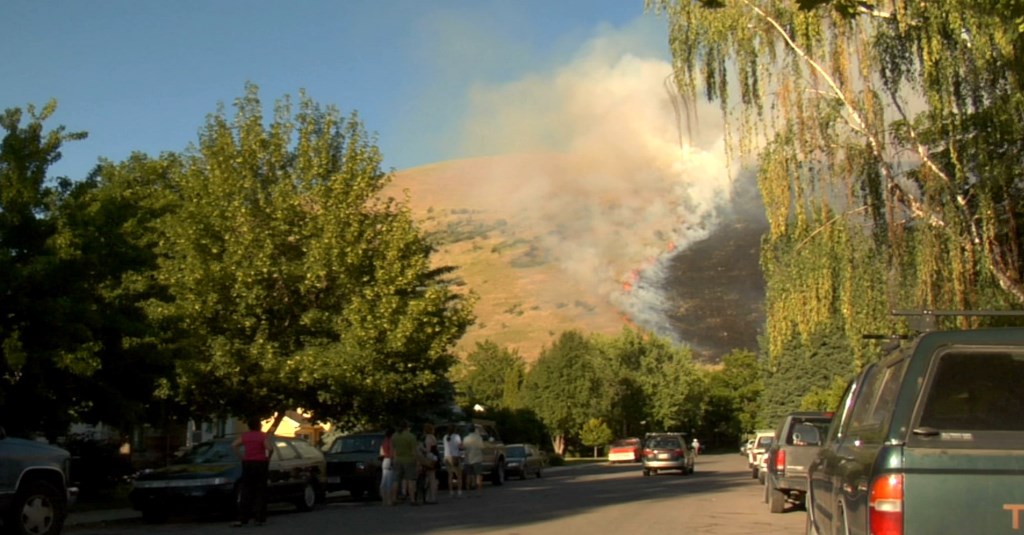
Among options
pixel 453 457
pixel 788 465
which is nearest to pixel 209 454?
pixel 453 457

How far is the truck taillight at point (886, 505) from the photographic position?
17.5ft

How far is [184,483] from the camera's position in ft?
62.6

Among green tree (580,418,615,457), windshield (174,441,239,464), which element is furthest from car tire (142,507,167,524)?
green tree (580,418,615,457)

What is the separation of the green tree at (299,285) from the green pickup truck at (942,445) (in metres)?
25.1

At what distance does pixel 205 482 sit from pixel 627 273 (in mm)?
154638

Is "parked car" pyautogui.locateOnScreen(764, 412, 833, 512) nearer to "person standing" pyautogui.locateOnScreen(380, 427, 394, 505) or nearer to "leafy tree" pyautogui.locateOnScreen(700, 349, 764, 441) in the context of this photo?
"person standing" pyautogui.locateOnScreen(380, 427, 394, 505)

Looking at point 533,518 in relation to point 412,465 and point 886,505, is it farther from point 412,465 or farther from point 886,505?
point 886,505

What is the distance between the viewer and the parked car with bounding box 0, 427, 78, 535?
13.2 metres

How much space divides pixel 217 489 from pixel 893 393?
1501 centimetres

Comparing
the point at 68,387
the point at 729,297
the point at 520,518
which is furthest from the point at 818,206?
the point at 729,297

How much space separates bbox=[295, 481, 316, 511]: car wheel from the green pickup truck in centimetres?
1600

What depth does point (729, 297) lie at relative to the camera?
155125 mm

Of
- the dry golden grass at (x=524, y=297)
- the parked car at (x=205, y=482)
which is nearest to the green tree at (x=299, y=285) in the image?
the parked car at (x=205, y=482)

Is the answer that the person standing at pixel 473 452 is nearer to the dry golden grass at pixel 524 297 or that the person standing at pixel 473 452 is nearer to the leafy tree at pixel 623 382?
the leafy tree at pixel 623 382
